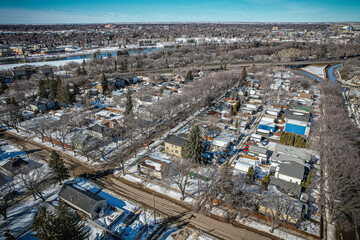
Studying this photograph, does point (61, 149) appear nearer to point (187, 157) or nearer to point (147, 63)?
point (187, 157)

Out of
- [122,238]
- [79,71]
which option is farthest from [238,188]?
[79,71]

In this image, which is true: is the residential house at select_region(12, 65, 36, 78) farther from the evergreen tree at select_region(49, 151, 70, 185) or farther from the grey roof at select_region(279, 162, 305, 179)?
the grey roof at select_region(279, 162, 305, 179)

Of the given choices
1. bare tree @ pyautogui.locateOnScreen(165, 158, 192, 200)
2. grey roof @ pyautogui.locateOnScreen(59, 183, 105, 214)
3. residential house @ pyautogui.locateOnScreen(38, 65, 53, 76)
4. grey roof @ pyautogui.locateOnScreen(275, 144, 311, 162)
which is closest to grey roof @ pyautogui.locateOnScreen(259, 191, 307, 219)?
bare tree @ pyautogui.locateOnScreen(165, 158, 192, 200)

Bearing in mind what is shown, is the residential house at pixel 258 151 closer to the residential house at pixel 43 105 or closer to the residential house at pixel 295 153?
the residential house at pixel 295 153

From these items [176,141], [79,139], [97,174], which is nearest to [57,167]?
[97,174]

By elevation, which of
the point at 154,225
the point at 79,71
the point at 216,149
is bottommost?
the point at 154,225
